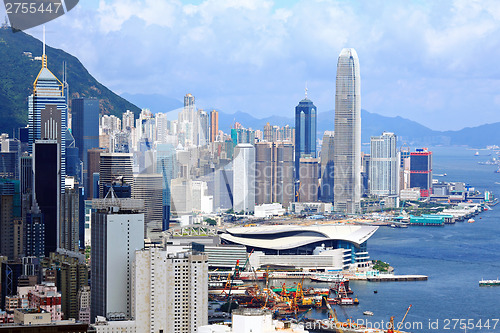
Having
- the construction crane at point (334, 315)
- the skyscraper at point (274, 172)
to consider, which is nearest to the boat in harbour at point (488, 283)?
the construction crane at point (334, 315)

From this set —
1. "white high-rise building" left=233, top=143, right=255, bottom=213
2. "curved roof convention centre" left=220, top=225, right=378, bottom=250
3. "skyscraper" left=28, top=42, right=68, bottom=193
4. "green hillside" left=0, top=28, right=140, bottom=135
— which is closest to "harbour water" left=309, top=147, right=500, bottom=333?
"curved roof convention centre" left=220, top=225, right=378, bottom=250

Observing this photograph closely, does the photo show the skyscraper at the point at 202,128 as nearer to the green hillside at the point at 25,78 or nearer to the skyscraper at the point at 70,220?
the green hillside at the point at 25,78

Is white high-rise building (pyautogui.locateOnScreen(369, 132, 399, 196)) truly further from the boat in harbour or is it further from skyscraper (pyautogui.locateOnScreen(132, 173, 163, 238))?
the boat in harbour

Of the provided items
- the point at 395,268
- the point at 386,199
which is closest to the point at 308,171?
the point at 386,199

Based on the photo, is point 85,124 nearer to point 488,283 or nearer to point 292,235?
point 292,235

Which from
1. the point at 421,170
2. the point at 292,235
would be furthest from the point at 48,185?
the point at 421,170
